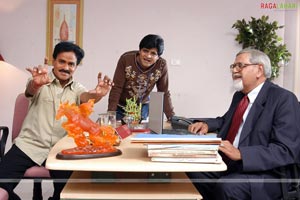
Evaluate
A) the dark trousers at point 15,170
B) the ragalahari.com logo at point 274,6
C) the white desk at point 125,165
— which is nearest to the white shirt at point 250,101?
the white desk at point 125,165

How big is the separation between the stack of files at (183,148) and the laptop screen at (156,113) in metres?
0.57

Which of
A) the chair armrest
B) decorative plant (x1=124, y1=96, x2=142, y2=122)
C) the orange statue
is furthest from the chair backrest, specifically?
the orange statue

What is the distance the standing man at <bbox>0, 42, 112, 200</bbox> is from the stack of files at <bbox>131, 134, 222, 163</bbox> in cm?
78

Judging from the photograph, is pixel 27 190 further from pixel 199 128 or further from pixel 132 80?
pixel 199 128

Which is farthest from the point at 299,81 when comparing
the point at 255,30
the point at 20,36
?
the point at 20,36

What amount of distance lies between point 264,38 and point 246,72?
2472mm

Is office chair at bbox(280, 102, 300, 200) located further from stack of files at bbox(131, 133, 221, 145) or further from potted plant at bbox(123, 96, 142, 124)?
potted plant at bbox(123, 96, 142, 124)

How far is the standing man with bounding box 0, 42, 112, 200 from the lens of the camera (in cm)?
196

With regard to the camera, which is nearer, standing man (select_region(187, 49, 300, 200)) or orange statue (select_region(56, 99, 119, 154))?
orange statue (select_region(56, 99, 119, 154))

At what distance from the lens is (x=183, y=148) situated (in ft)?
4.00

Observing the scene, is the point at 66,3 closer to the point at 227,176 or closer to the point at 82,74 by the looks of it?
the point at 82,74

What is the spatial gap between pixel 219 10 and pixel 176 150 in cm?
339

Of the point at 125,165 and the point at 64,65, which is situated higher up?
the point at 64,65

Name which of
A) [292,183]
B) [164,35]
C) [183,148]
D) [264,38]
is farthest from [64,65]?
[264,38]
